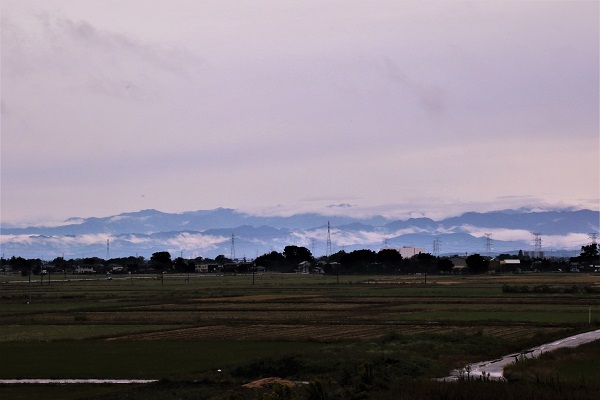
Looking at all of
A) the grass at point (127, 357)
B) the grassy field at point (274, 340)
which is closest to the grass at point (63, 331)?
the grassy field at point (274, 340)

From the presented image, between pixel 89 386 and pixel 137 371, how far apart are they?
4.16 meters

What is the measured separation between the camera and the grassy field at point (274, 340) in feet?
109

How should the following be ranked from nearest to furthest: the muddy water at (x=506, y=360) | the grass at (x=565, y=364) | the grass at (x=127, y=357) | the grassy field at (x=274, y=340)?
the grassy field at (x=274, y=340), the grass at (x=565, y=364), the muddy water at (x=506, y=360), the grass at (x=127, y=357)

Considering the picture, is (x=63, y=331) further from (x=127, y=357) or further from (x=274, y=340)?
(x=127, y=357)

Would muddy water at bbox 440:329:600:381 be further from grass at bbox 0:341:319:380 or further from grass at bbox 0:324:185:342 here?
grass at bbox 0:324:185:342

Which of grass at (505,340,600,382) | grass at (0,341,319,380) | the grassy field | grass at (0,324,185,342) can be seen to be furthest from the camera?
grass at (0,324,185,342)

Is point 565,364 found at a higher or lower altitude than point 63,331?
higher

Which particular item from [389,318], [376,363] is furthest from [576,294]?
[376,363]

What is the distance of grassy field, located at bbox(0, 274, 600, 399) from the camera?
3325cm

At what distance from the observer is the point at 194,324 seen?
6450cm

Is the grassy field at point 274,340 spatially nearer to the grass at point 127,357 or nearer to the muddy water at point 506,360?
the grass at point 127,357

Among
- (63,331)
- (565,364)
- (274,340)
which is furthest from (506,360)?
(63,331)

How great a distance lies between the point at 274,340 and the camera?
2056 inches

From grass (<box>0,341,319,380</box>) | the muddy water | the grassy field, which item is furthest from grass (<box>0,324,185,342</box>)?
the muddy water
